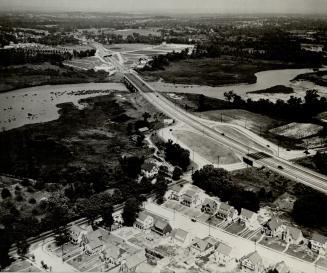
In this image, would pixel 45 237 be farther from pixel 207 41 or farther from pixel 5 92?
pixel 207 41

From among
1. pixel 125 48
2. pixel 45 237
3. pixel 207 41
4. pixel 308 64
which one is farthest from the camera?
pixel 207 41

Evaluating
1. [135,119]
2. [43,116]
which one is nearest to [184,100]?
[135,119]

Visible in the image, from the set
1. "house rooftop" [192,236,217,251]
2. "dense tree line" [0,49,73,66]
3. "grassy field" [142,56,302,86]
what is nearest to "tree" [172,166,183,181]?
"house rooftop" [192,236,217,251]

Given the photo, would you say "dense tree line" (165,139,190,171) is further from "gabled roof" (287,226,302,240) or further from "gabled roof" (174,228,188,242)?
"gabled roof" (287,226,302,240)

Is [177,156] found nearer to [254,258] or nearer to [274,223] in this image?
[274,223]

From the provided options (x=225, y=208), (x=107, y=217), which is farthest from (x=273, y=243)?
(x=107, y=217)
